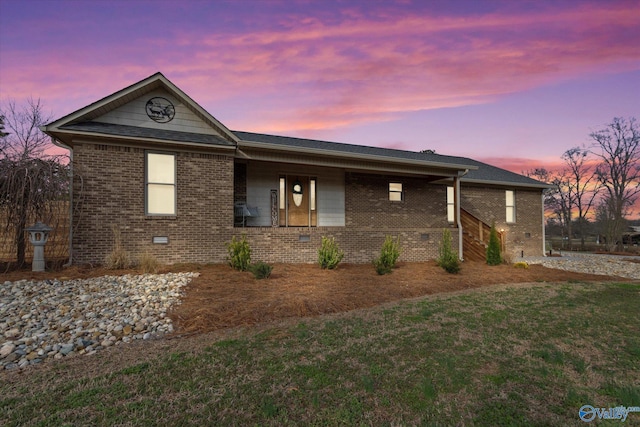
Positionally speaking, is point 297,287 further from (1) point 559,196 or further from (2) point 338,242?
(1) point 559,196

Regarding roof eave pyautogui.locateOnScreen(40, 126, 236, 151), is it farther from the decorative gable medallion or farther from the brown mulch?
the brown mulch

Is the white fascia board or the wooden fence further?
the white fascia board

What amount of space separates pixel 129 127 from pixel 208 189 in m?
2.66

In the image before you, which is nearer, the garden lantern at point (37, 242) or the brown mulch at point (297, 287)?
the brown mulch at point (297, 287)

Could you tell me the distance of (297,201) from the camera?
1177 cm

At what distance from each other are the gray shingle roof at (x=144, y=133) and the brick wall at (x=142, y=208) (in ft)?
1.47

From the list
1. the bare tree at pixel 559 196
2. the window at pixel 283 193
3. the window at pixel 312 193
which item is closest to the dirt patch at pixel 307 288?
the window at pixel 283 193

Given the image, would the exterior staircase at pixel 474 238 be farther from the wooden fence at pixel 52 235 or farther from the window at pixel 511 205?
the wooden fence at pixel 52 235

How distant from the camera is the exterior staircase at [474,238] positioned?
12.1m


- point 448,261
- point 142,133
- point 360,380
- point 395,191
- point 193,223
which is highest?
point 142,133

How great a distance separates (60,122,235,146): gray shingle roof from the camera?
7855mm

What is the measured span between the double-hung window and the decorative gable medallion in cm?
1576

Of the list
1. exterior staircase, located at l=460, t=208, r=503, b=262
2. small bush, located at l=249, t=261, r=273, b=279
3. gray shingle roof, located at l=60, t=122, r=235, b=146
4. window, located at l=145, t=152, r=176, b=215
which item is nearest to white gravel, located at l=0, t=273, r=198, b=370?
small bush, located at l=249, t=261, r=273, b=279

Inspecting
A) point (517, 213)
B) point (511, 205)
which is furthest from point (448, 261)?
point (517, 213)
